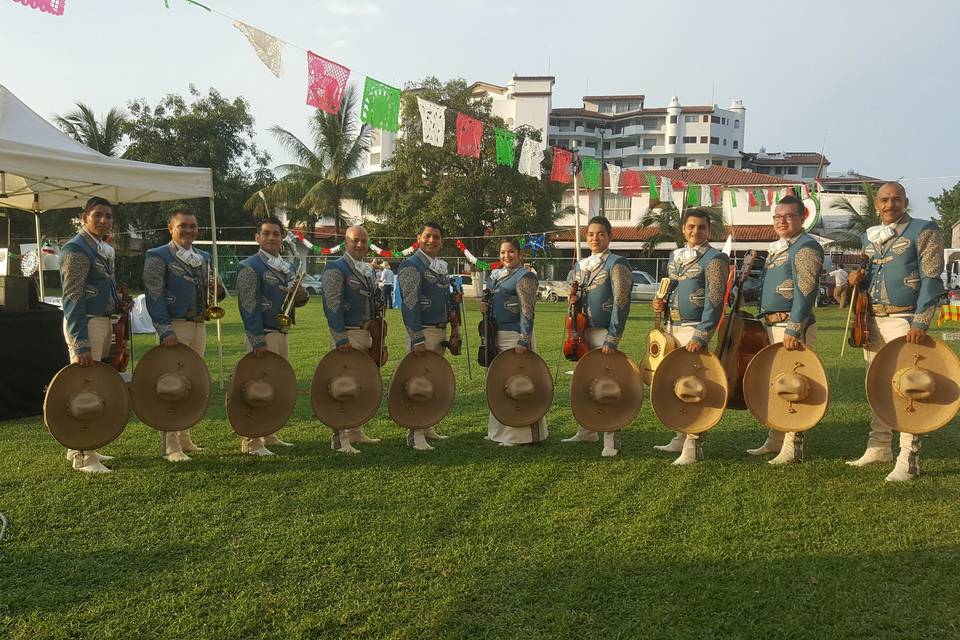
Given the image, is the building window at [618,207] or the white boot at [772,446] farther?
the building window at [618,207]

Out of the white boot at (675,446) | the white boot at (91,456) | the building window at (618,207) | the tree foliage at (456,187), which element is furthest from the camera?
the building window at (618,207)

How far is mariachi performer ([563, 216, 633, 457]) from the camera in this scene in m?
5.93

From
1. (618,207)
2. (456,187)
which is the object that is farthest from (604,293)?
(618,207)

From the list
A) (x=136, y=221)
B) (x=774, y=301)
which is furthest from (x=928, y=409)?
(x=136, y=221)

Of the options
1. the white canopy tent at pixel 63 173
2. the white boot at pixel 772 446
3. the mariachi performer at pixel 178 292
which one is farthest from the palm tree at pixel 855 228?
the mariachi performer at pixel 178 292

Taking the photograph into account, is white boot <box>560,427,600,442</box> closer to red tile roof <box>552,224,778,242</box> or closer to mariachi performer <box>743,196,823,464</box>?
mariachi performer <box>743,196,823,464</box>

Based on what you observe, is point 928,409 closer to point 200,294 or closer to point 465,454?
point 465,454

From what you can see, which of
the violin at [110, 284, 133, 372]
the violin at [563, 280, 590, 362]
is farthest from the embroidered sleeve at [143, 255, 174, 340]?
the violin at [563, 280, 590, 362]

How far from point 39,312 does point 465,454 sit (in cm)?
481

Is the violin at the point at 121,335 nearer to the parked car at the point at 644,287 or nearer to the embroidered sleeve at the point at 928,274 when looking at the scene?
the embroidered sleeve at the point at 928,274

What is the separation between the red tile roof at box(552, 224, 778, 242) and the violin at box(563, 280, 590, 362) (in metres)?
36.3

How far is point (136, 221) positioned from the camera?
37094 mm

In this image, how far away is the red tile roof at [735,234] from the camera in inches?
1710

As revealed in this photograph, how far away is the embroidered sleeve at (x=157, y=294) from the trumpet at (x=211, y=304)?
36 cm
